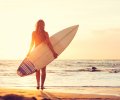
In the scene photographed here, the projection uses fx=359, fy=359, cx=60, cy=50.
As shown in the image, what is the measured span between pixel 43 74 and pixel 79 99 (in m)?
2.00

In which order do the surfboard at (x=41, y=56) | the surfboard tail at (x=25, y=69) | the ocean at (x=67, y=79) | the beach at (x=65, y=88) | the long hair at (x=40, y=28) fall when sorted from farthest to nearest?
the ocean at (x=67, y=79), the surfboard tail at (x=25, y=69), the surfboard at (x=41, y=56), the long hair at (x=40, y=28), the beach at (x=65, y=88)

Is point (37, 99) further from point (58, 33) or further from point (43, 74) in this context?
point (58, 33)

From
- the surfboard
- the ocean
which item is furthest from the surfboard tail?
the ocean

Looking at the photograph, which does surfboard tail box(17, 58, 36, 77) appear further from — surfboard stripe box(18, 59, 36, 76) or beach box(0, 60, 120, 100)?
beach box(0, 60, 120, 100)

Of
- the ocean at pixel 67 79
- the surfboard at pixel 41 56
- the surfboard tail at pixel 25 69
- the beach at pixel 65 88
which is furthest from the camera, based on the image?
the ocean at pixel 67 79

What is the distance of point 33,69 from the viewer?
11.3m

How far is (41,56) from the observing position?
1186 cm

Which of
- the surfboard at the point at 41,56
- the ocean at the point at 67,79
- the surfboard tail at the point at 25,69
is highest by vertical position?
the surfboard at the point at 41,56

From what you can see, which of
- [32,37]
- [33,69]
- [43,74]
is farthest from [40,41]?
[33,69]

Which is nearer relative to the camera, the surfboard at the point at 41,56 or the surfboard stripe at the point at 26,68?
the surfboard at the point at 41,56

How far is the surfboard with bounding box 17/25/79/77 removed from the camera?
36.7 feet

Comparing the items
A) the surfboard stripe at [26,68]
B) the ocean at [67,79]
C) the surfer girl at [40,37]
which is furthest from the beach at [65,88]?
the surfboard stripe at [26,68]

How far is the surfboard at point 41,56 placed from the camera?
11172mm

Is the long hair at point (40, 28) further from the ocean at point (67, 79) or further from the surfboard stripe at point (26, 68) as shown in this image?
the ocean at point (67, 79)
